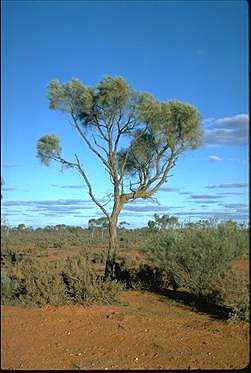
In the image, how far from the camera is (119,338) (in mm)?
8086

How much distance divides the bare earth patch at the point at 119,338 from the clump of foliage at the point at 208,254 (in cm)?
78

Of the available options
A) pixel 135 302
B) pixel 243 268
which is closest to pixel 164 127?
pixel 243 268

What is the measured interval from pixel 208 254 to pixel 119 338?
11.8 ft

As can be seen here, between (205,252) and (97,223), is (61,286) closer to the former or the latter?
(205,252)

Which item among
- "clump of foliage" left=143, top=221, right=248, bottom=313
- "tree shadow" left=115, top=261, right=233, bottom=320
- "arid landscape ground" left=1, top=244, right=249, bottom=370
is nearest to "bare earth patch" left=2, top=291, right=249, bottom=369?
"arid landscape ground" left=1, top=244, right=249, bottom=370

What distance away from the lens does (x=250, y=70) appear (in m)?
4.15

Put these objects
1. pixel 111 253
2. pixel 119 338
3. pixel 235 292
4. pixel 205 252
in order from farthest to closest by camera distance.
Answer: pixel 111 253 < pixel 205 252 < pixel 235 292 < pixel 119 338

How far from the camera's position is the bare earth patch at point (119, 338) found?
22.4ft

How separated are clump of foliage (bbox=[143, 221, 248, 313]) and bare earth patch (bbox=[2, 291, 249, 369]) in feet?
2.55

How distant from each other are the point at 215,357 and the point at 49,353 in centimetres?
238

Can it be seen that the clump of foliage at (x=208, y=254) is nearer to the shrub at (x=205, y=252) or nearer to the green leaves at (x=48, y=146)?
the shrub at (x=205, y=252)

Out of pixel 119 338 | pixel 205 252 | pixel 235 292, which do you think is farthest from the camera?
pixel 205 252

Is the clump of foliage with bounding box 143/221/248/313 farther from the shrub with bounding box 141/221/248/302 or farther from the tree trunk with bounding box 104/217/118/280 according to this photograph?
the tree trunk with bounding box 104/217/118/280

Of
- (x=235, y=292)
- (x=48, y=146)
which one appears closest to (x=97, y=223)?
(x=48, y=146)
